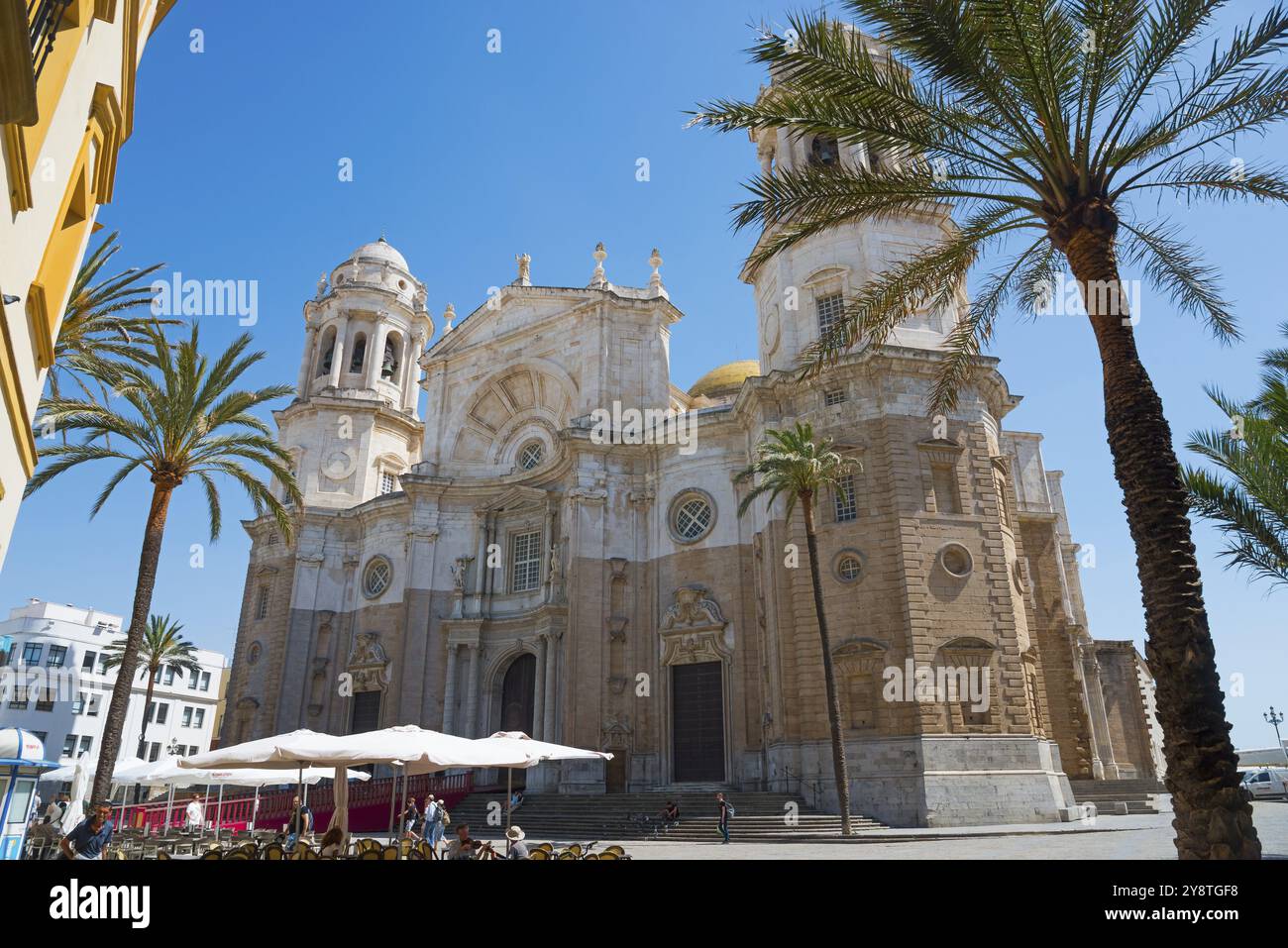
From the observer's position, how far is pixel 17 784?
1596 cm

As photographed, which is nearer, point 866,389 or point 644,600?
point 866,389

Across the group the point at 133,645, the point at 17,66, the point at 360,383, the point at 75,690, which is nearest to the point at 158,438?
the point at 133,645

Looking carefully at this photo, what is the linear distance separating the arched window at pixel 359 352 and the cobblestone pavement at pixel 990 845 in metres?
32.1

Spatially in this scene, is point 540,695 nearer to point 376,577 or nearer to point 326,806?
point 326,806

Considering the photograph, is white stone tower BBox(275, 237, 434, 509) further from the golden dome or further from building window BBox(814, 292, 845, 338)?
building window BBox(814, 292, 845, 338)

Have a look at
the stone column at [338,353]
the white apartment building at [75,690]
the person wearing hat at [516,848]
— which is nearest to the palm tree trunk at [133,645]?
the person wearing hat at [516,848]

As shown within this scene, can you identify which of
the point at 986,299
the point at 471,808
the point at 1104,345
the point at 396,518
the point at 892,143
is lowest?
the point at 471,808

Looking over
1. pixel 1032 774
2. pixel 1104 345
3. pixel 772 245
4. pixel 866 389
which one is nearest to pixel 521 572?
pixel 866 389

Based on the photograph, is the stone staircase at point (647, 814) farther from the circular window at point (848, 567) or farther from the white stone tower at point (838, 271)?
the white stone tower at point (838, 271)

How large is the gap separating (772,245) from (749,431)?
58.3ft

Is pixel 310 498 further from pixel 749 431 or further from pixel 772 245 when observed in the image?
pixel 772 245

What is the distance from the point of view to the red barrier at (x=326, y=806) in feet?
96.9

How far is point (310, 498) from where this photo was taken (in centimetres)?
4203

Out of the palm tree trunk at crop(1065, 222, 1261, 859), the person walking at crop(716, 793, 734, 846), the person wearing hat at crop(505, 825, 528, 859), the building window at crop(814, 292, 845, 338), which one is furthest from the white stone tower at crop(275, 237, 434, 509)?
the palm tree trunk at crop(1065, 222, 1261, 859)
